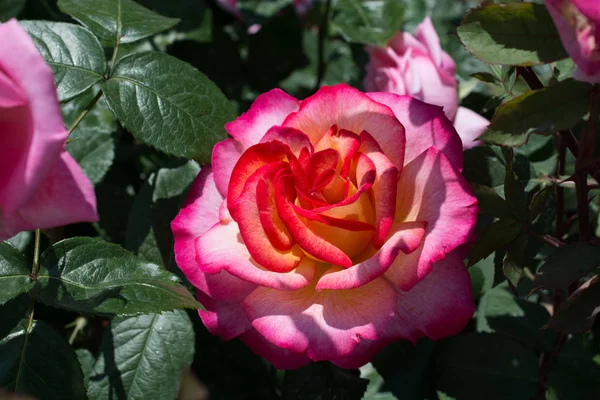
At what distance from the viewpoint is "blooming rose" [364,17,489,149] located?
34.2 inches

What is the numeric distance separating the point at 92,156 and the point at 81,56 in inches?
9.6

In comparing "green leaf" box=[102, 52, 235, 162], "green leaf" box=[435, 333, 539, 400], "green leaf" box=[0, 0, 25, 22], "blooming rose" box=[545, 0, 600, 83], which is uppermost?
"blooming rose" box=[545, 0, 600, 83]

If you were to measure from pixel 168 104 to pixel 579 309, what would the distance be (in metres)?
0.46

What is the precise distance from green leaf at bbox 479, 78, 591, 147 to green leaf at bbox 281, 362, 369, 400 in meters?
0.38

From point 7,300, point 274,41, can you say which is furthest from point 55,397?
point 274,41

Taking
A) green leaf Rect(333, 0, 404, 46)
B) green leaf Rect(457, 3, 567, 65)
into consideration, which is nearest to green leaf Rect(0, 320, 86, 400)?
green leaf Rect(457, 3, 567, 65)

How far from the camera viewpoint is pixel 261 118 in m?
0.68

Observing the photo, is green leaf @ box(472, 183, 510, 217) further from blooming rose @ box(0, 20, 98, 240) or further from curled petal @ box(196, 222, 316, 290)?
blooming rose @ box(0, 20, 98, 240)

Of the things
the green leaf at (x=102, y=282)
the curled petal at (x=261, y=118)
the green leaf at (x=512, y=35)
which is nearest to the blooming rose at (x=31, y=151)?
the green leaf at (x=102, y=282)

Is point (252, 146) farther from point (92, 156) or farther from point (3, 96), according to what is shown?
point (92, 156)

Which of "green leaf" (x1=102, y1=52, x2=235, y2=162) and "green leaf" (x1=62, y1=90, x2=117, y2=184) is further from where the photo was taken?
"green leaf" (x1=62, y1=90, x2=117, y2=184)

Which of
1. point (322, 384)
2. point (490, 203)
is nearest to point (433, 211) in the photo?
point (490, 203)

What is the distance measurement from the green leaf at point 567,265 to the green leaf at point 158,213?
0.44 meters

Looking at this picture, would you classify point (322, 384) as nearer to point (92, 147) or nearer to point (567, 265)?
point (567, 265)
